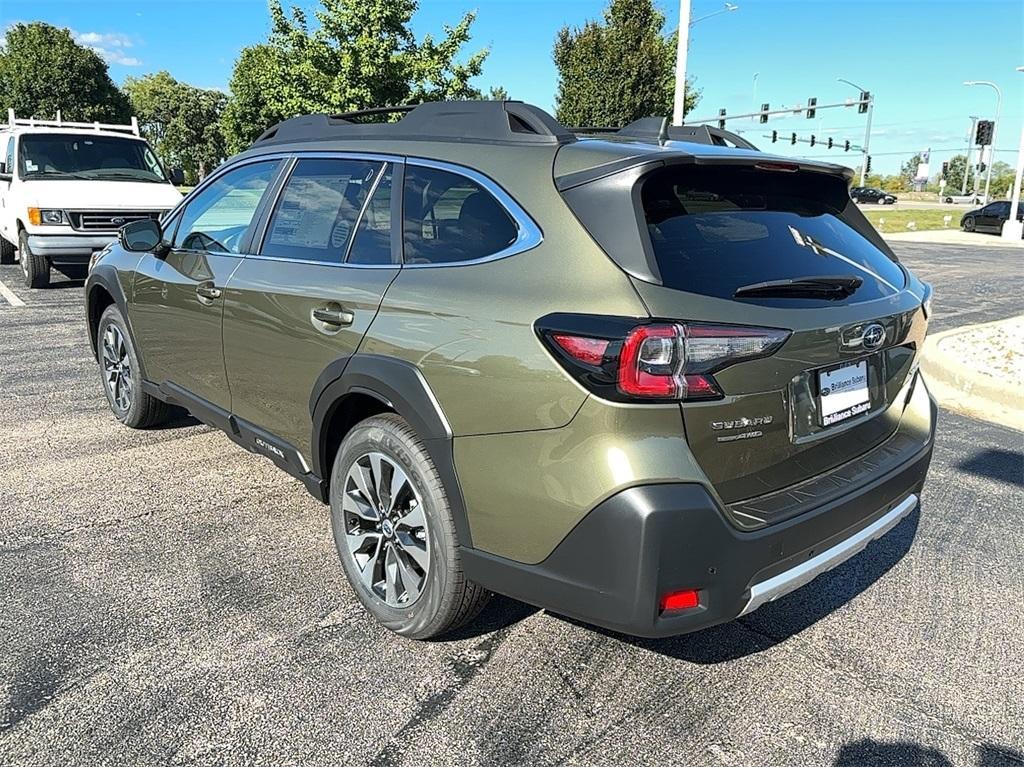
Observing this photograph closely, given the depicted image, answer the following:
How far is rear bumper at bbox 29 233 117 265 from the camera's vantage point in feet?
33.0

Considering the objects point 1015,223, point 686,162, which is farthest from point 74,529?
point 1015,223

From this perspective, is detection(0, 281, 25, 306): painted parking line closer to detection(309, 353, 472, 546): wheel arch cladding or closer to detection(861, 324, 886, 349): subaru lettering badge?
detection(309, 353, 472, 546): wheel arch cladding

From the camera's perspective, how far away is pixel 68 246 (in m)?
10.1

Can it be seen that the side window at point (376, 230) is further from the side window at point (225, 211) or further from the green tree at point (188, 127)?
the green tree at point (188, 127)

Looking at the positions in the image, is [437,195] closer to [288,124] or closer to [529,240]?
[529,240]

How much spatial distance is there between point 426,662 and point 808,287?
69.8 inches

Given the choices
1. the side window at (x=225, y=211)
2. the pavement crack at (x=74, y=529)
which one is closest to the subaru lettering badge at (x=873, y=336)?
the side window at (x=225, y=211)

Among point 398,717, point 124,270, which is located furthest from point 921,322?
point 124,270

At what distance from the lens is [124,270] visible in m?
4.70

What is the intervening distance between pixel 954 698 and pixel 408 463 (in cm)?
196

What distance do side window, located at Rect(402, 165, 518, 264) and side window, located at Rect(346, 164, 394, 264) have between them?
0.09 metres

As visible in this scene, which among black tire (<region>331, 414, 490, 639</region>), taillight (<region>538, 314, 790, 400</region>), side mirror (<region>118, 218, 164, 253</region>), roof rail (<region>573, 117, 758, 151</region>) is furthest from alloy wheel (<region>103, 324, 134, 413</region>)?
taillight (<region>538, 314, 790, 400</region>)

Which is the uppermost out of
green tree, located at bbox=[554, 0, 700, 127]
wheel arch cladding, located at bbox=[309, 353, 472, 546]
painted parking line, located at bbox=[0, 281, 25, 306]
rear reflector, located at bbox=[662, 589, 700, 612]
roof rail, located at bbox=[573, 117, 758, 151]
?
green tree, located at bbox=[554, 0, 700, 127]

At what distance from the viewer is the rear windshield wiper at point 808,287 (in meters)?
2.36
